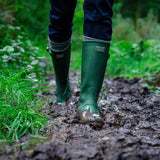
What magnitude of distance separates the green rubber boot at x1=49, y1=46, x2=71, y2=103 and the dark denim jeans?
0.23 m

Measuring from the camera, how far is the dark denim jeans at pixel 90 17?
1.34 meters

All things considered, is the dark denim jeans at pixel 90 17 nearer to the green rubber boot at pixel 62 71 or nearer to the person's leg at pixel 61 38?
the person's leg at pixel 61 38

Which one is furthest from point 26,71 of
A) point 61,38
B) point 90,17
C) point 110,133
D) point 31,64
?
point 110,133

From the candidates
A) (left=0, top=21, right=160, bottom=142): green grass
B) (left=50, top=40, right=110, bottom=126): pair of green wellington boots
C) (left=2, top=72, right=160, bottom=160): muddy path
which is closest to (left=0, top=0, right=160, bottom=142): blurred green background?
(left=0, top=21, right=160, bottom=142): green grass

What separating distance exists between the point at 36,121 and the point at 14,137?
0.54ft

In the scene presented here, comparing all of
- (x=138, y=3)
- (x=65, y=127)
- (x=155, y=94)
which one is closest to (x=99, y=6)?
(x=65, y=127)

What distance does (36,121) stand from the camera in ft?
4.09

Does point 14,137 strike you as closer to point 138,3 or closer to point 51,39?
point 51,39

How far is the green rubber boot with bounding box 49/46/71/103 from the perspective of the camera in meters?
1.79

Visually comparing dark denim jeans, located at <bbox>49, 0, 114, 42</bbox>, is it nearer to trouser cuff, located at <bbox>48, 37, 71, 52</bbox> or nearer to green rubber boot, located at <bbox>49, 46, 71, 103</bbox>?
trouser cuff, located at <bbox>48, 37, 71, 52</bbox>

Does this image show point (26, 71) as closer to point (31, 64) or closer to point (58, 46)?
point (31, 64)

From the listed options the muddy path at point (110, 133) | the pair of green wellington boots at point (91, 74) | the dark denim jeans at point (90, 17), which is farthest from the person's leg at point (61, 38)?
the pair of green wellington boots at point (91, 74)

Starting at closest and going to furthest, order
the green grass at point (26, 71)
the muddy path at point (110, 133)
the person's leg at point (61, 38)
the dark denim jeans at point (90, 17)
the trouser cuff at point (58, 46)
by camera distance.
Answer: the muddy path at point (110, 133), the green grass at point (26, 71), the dark denim jeans at point (90, 17), the person's leg at point (61, 38), the trouser cuff at point (58, 46)

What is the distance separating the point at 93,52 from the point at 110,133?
1.89ft
